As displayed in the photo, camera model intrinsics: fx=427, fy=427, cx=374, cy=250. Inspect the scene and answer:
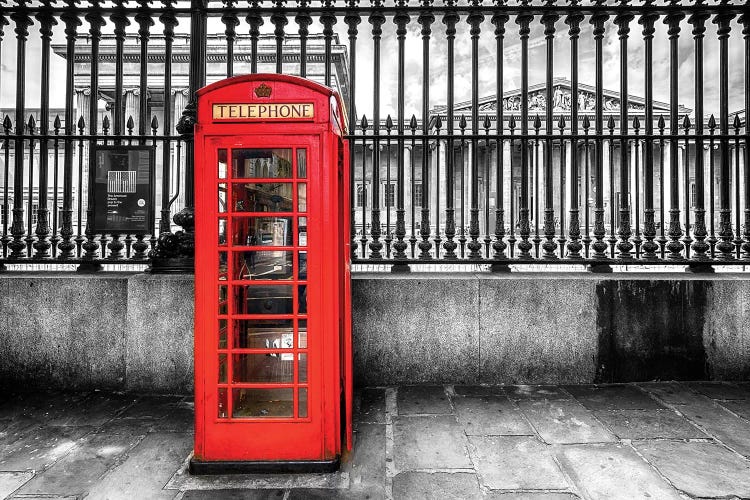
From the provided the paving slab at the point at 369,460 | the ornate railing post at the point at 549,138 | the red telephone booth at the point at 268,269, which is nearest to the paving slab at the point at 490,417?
the paving slab at the point at 369,460

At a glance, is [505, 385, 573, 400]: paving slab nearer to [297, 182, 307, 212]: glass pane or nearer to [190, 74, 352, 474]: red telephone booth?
[190, 74, 352, 474]: red telephone booth

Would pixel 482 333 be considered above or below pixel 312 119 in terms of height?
A: below

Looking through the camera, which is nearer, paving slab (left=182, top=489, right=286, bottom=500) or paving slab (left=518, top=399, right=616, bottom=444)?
paving slab (left=182, top=489, right=286, bottom=500)

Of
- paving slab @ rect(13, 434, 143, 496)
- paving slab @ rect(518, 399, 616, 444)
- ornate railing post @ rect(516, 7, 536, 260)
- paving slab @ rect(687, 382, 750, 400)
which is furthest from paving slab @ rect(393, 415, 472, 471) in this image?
paving slab @ rect(687, 382, 750, 400)

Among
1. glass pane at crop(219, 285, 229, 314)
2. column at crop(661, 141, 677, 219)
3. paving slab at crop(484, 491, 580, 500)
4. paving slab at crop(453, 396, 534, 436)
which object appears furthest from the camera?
column at crop(661, 141, 677, 219)

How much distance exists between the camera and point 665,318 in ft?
13.7

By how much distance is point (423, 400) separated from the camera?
3.80 m

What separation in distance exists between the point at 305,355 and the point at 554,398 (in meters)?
2.38

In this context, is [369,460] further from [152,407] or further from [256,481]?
[152,407]

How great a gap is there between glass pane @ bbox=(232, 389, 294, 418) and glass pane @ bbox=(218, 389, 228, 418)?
0.05 metres

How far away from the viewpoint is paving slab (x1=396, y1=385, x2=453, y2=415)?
3.60 m

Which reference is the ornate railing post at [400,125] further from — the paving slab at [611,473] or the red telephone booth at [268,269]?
the paving slab at [611,473]

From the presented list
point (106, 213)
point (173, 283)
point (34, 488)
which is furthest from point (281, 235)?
Result: point (106, 213)

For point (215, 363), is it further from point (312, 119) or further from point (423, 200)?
point (423, 200)
